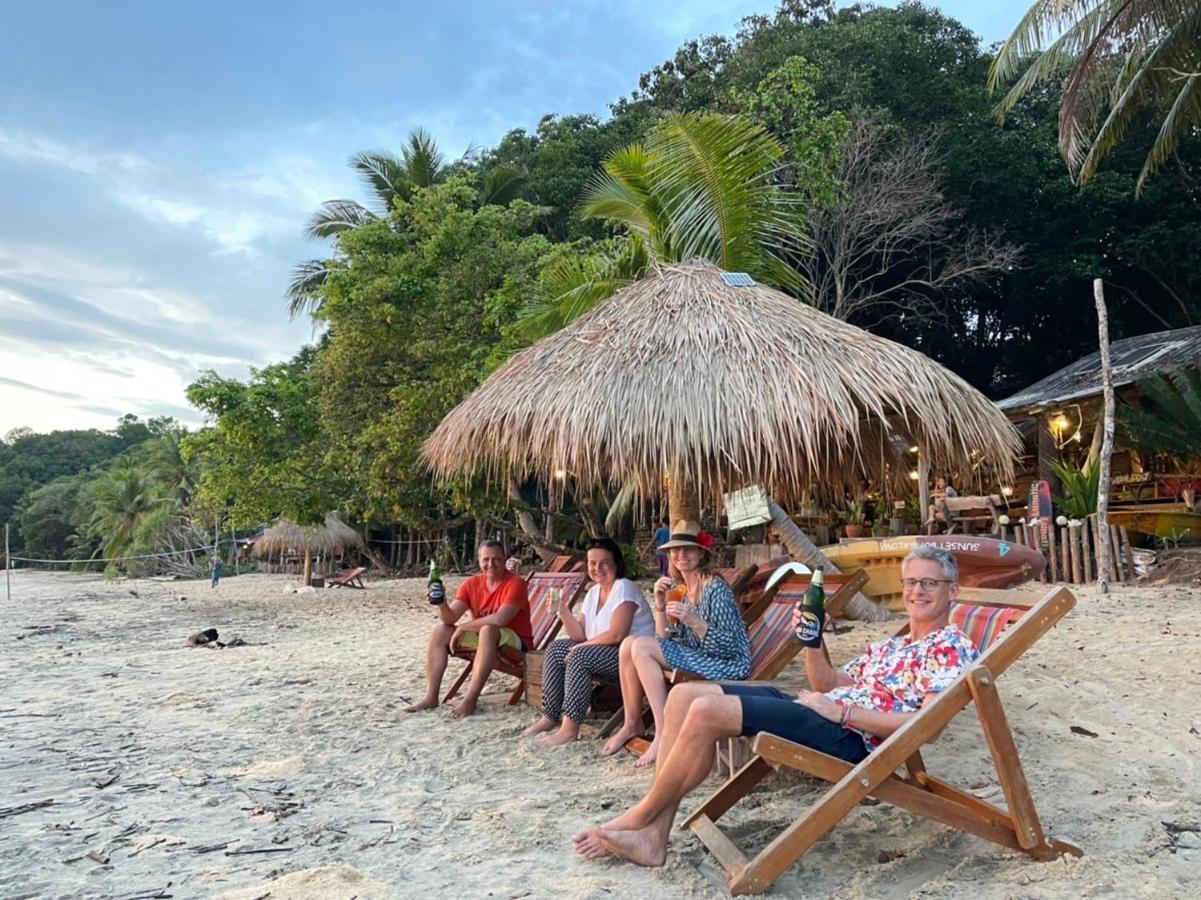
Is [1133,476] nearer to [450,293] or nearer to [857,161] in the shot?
[857,161]

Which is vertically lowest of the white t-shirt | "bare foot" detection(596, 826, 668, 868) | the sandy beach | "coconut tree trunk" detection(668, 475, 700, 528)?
the sandy beach

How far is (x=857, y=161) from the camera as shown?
15.8 metres

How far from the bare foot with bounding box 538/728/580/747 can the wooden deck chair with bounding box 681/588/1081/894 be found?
157cm

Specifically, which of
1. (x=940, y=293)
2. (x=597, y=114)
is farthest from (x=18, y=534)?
(x=940, y=293)

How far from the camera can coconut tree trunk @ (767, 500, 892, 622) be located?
7438mm

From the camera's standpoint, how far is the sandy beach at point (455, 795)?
93.9 inches

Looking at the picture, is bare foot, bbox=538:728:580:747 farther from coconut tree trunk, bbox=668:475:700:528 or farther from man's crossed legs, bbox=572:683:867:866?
coconut tree trunk, bbox=668:475:700:528

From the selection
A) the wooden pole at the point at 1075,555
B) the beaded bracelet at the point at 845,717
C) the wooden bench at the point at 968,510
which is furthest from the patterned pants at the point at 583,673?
the wooden bench at the point at 968,510

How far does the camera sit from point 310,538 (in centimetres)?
1906

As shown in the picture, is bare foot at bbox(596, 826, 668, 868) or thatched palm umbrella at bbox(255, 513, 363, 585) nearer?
bare foot at bbox(596, 826, 668, 868)

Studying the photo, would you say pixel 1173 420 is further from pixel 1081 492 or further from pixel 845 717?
pixel 845 717

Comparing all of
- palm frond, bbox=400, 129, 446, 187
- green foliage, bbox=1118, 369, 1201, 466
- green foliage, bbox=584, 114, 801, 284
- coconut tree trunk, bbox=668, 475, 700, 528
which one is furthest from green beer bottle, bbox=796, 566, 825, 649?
palm frond, bbox=400, 129, 446, 187

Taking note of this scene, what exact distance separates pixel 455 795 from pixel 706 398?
2.20m

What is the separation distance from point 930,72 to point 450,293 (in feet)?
44.2
